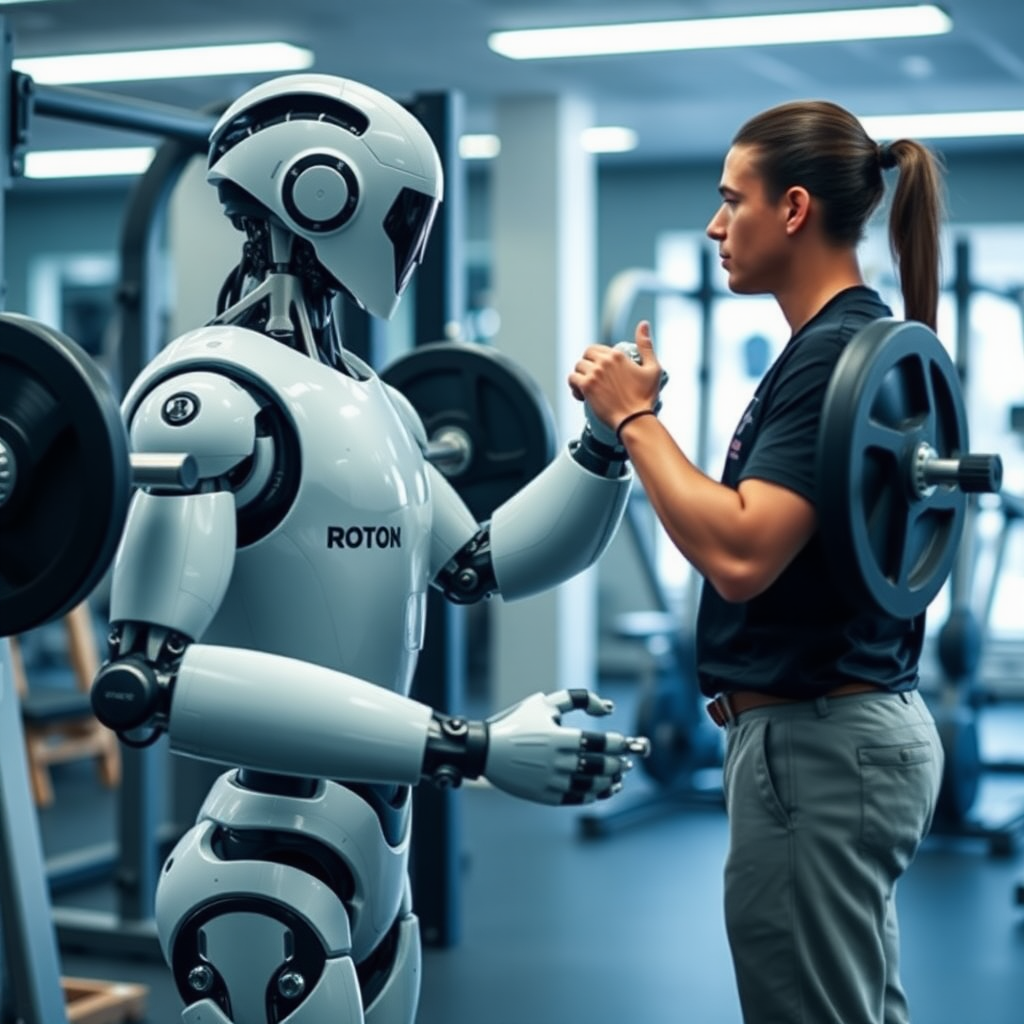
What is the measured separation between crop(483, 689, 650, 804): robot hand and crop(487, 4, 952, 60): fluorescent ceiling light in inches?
171

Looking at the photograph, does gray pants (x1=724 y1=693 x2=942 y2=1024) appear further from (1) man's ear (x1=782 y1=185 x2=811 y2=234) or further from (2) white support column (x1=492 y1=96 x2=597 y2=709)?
(2) white support column (x1=492 y1=96 x2=597 y2=709)

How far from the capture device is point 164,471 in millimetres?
1654

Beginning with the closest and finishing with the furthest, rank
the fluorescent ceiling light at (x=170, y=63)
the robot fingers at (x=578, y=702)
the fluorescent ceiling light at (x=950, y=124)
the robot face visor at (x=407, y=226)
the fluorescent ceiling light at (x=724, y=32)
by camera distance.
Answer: the robot fingers at (x=578, y=702) → the robot face visor at (x=407, y=226) → the fluorescent ceiling light at (x=724, y=32) → the fluorescent ceiling light at (x=170, y=63) → the fluorescent ceiling light at (x=950, y=124)

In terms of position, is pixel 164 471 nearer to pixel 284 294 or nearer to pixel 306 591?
pixel 306 591

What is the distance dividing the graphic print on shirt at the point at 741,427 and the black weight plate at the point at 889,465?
0.46 feet

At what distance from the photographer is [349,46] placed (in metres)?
6.17

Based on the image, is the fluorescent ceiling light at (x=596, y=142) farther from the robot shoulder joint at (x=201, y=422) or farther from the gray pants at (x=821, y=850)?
the gray pants at (x=821, y=850)

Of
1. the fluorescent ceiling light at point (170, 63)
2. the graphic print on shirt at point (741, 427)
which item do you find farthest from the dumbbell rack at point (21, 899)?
the fluorescent ceiling light at point (170, 63)

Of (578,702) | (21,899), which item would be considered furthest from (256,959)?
(21,899)

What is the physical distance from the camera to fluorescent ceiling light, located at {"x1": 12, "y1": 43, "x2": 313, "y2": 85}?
624 centimetres

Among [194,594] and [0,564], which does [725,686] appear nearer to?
[194,594]

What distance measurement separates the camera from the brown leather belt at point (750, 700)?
176cm

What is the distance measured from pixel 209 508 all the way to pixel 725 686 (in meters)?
0.59

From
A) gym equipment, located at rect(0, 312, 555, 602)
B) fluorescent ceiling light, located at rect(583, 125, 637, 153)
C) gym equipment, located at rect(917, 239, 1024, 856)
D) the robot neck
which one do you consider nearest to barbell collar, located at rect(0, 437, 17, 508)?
gym equipment, located at rect(0, 312, 555, 602)
